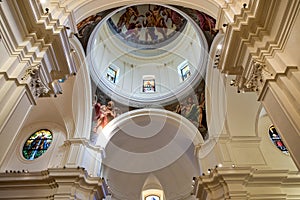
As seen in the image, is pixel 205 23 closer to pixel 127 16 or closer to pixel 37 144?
pixel 127 16

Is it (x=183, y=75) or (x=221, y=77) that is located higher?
(x=183, y=75)

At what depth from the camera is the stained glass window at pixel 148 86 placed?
49.7 ft

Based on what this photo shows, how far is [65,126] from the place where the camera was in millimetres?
10922

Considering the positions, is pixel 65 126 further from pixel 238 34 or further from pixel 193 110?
pixel 238 34

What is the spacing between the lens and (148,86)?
50.8 ft

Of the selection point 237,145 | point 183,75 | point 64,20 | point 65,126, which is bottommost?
point 64,20

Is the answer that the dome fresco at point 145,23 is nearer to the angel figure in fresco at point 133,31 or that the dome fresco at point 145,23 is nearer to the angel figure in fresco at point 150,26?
the angel figure in fresco at point 133,31

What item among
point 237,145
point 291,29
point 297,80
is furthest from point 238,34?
point 237,145

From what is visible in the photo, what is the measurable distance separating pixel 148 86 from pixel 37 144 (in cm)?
685

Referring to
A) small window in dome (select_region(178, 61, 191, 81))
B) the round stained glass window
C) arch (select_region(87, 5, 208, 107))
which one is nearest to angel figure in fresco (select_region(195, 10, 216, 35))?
arch (select_region(87, 5, 208, 107))

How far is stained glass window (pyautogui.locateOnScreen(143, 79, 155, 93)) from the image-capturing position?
1515 cm

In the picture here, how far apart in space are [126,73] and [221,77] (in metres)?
6.88

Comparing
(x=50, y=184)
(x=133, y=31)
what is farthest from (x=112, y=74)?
(x=50, y=184)

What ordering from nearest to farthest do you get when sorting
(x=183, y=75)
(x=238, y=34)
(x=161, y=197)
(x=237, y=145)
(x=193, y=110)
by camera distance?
(x=238, y=34) → (x=237, y=145) → (x=193, y=110) → (x=161, y=197) → (x=183, y=75)
